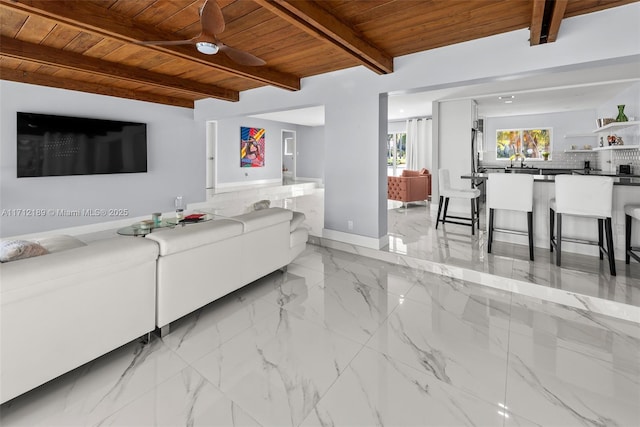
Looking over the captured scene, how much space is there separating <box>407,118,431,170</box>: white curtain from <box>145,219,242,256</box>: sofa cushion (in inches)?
323

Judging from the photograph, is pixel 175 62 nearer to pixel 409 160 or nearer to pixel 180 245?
pixel 180 245

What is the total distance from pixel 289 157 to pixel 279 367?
11556mm

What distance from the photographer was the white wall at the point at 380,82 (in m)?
2.73

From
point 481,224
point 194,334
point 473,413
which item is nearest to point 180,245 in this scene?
point 194,334

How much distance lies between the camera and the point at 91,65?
3926 millimetres

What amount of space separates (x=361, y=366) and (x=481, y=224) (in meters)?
4.57

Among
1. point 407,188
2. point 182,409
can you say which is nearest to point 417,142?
point 407,188

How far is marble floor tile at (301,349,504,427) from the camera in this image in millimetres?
1549

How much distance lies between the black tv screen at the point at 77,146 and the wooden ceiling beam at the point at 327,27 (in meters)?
4.44

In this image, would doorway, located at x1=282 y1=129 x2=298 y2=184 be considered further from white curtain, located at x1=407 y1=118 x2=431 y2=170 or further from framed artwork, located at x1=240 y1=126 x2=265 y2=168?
white curtain, located at x1=407 y1=118 x2=431 y2=170

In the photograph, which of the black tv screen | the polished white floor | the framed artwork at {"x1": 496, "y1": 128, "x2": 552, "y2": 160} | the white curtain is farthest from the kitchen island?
the black tv screen

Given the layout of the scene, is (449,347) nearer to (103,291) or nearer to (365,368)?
(365,368)

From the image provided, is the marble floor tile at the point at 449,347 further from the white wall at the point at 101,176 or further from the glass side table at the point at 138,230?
the white wall at the point at 101,176

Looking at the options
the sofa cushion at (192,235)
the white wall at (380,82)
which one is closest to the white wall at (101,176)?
the white wall at (380,82)
